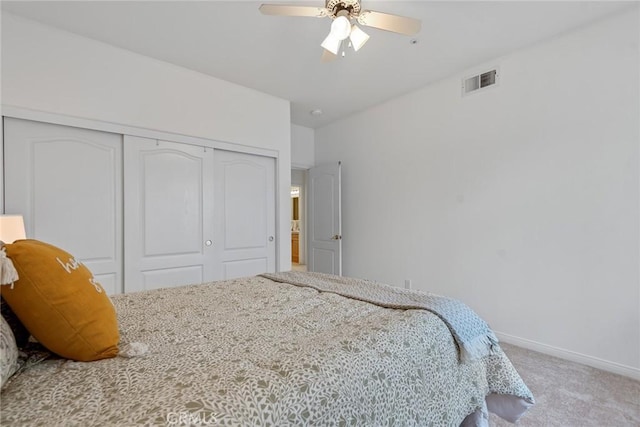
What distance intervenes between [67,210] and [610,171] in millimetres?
4280

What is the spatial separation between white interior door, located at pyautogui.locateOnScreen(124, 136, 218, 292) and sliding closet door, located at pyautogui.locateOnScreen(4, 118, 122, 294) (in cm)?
10

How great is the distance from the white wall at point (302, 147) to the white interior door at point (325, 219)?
0.23 m

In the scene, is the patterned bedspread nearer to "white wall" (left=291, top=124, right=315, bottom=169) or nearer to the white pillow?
the white pillow

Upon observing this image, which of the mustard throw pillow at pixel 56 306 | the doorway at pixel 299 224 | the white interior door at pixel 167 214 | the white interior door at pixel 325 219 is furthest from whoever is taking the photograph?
the doorway at pixel 299 224

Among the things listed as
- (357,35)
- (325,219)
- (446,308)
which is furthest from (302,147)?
(446,308)

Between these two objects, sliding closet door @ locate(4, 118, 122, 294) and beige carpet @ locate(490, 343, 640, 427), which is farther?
sliding closet door @ locate(4, 118, 122, 294)

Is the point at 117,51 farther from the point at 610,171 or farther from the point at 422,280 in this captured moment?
the point at 610,171

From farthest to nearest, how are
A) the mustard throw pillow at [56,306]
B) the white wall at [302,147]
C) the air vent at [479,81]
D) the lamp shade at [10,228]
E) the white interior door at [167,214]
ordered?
1. the white wall at [302,147]
2. the air vent at [479,81]
3. the white interior door at [167,214]
4. the lamp shade at [10,228]
5. the mustard throw pillow at [56,306]

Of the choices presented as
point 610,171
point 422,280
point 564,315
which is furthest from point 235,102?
point 564,315

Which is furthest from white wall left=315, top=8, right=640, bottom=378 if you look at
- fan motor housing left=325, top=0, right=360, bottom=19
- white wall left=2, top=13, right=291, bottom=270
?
fan motor housing left=325, top=0, right=360, bottom=19

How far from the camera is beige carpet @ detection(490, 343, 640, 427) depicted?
1724mm

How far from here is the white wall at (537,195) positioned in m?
2.24

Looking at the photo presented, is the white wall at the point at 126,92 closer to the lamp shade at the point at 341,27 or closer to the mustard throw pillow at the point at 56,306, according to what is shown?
the lamp shade at the point at 341,27

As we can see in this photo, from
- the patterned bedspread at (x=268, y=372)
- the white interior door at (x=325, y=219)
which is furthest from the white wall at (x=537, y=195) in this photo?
the patterned bedspread at (x=268, y=372)
